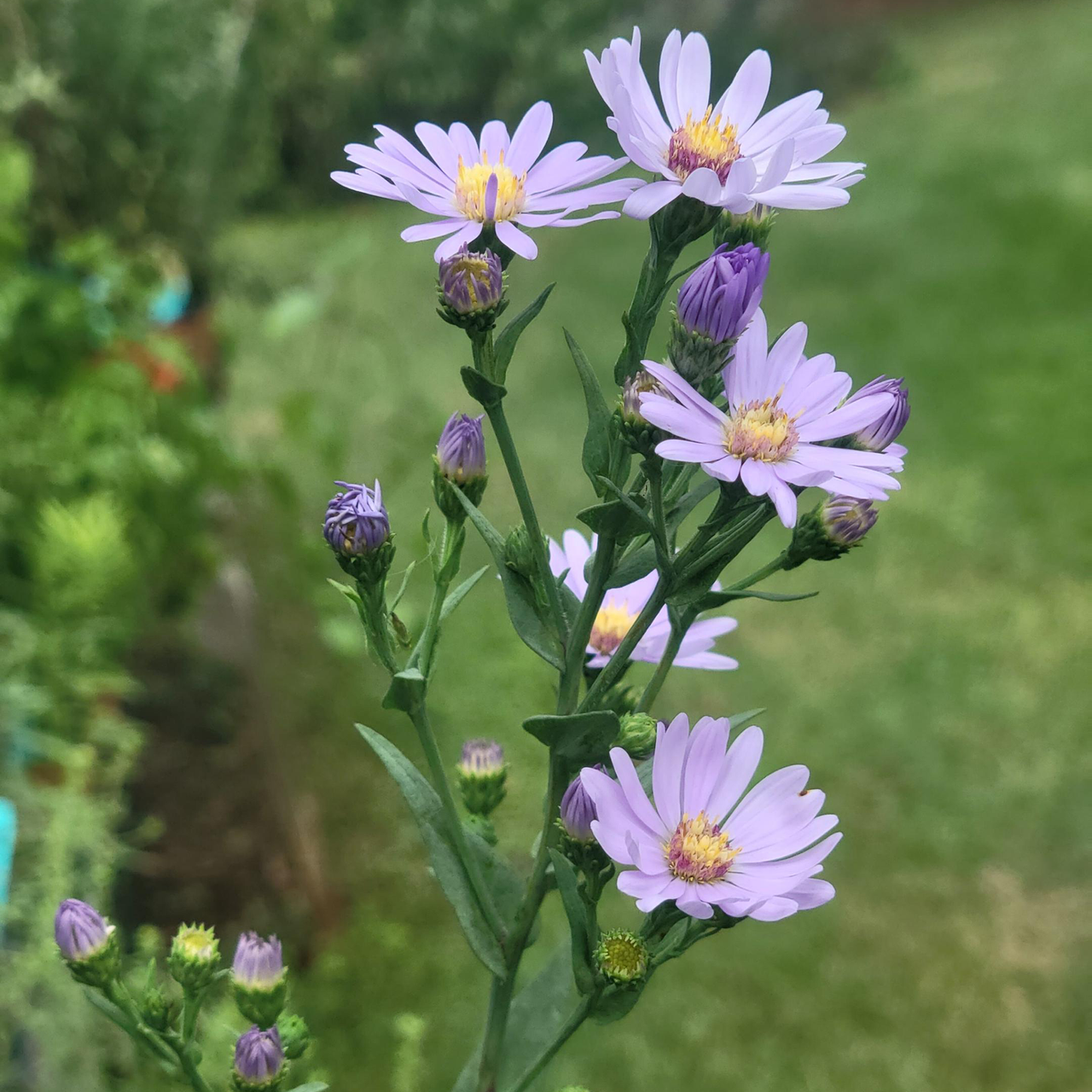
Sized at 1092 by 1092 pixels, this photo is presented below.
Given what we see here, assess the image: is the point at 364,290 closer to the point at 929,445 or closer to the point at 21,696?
the point at 929,445

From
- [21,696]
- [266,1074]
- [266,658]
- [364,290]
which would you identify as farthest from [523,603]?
[364,290]

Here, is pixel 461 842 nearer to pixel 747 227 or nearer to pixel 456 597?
pixel 456 597

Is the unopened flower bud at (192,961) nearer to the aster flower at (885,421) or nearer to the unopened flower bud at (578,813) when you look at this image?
the unopened flower bud at (578,813)

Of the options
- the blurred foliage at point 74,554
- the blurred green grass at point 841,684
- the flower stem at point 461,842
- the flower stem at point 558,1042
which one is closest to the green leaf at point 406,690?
the flower stem at point 461,842

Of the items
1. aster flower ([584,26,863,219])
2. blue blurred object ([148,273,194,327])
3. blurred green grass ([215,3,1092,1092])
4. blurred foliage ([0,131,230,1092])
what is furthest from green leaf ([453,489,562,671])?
blue blurred object ([148,273,194,327])

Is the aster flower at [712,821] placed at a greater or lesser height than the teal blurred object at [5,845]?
lesser

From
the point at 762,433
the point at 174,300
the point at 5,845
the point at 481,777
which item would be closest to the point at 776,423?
the point at 762,433

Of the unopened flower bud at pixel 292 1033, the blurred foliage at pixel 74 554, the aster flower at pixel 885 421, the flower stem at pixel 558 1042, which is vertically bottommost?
the flower stem at pixel 558 1042
